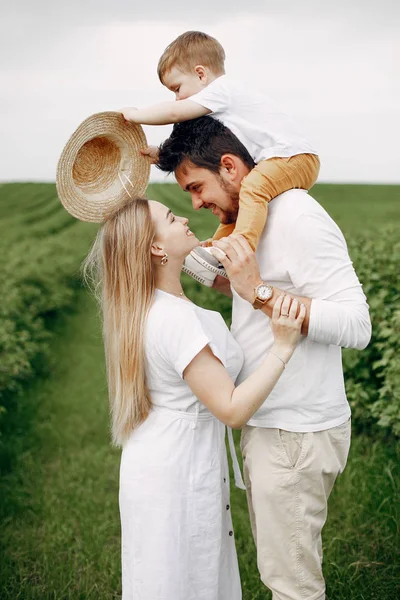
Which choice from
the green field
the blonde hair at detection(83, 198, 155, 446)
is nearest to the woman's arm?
the blonde hair at detection(83, 198, 155, 446)

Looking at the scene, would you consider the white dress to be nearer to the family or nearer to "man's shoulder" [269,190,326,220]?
the family

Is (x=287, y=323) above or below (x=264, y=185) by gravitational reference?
below

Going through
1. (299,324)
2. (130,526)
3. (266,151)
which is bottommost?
(130,526)

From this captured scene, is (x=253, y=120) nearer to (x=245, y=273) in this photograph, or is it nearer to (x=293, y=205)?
(x=293, y=205)

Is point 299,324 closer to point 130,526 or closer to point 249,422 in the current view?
point 249,422

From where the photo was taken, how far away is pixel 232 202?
2.91 metres

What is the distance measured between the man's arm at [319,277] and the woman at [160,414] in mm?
211

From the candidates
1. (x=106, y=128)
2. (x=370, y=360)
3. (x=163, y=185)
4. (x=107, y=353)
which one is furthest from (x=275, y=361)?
(x=163, y=185)

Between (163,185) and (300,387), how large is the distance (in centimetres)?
2082

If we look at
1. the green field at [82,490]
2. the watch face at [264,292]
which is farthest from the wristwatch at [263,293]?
the green field at [82,490]

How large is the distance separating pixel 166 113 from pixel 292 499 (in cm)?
143

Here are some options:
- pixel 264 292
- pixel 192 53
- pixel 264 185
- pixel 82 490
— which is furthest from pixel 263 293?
pixel 82 490

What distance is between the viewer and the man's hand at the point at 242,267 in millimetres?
2588

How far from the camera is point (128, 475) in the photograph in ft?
9.02
